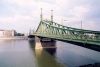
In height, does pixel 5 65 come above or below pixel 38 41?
below

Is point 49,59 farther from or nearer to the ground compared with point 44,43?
nearer to the ground

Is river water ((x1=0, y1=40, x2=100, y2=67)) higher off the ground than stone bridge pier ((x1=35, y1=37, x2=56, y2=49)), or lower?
lower

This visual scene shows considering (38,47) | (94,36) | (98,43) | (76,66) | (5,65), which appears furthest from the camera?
(38,47)

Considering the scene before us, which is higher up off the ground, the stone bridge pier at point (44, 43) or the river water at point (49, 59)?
the stone bridge pier at point (44, 43)

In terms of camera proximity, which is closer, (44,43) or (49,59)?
(49,59)

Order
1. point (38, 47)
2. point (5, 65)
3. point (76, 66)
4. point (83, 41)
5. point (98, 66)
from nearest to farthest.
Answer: point (83, 41) < point (98, 66) < point (76, 66) < point (5, 65) < point (38, 47)

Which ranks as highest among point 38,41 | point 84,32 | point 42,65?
point 84,32

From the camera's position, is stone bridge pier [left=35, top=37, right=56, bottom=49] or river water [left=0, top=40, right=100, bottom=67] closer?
river water [left=0, top=40, right=100, bottom=67]

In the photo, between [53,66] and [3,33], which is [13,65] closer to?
[53,66]

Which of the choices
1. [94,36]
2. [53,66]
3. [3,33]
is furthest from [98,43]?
[3,33]

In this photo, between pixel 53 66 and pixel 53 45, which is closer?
pixel 53 66

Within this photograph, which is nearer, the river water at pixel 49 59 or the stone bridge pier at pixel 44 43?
the river water at pixel 49 59

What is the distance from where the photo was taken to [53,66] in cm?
2711

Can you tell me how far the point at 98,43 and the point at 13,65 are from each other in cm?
1846
